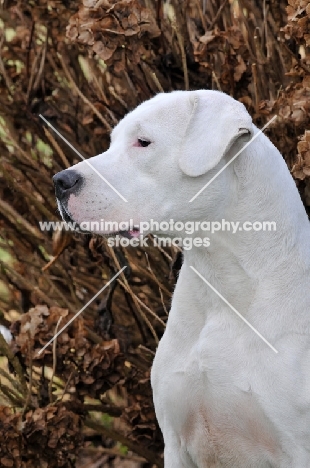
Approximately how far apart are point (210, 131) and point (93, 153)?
4.68ft

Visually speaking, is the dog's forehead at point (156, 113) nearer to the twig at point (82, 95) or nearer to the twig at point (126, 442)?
the twig at point (82, 95)

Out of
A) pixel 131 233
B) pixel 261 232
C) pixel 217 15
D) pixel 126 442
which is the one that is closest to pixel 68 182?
pixel 131 233

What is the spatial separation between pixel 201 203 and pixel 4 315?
1616 mm

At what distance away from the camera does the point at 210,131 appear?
279cm

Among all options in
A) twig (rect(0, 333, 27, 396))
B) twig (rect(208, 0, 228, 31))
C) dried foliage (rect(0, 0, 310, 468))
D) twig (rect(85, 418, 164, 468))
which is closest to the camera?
dried foliage (rect(0, 0, 310, 468))

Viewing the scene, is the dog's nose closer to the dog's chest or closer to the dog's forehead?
the dog's forehead

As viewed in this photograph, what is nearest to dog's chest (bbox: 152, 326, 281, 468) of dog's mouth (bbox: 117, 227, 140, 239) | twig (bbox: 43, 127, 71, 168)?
dog's mouth (bbox: 117, 227, 140, 239)

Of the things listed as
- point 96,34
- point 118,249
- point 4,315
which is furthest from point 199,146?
point 4,315

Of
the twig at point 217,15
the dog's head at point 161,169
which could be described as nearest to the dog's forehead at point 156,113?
the dog's head at point 161,169

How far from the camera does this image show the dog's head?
2787 mm

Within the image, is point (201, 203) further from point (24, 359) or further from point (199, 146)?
point (24, 359)

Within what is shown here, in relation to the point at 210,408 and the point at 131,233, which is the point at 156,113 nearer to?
the point at 131,233

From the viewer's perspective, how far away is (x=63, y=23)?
403 cm

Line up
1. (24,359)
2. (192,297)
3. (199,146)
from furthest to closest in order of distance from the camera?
(24,359) < (192,297) < (199,146)
